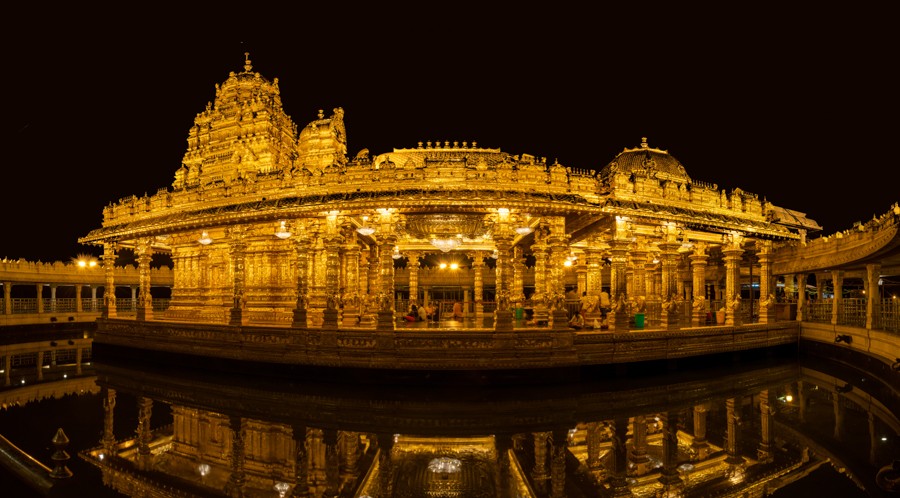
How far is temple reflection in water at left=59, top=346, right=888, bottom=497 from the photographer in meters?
7.00

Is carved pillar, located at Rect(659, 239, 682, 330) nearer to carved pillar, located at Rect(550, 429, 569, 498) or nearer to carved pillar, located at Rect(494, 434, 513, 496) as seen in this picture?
carved pillar, located at Rect(550, 429, 569, 498)

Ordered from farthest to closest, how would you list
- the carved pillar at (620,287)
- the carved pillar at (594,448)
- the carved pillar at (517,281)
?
the carved pillar at (517,281)
the carved pillar at (620,287)
the carved pillar at (594,448)

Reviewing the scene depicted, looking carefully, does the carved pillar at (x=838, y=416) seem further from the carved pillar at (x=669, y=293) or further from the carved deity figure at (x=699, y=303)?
the carved deity figure at (x=699, y=303)

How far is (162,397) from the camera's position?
1260 centimetres

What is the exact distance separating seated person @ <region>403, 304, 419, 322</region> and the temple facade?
110 cm

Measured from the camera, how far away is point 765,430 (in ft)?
31.4

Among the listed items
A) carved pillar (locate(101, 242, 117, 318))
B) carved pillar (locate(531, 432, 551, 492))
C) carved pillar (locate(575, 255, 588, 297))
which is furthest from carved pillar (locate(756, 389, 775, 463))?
carved pillar (locate(101, 242, 117, 318))

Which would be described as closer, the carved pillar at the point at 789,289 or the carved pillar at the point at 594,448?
the carved pillar at the point at 594,448

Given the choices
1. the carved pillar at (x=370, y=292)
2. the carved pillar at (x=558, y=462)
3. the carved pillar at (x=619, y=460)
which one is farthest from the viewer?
the carved pillar at (x=370, y=292)

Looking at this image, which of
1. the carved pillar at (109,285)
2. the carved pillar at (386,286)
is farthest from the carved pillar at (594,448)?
the carved pillar at (109,285)

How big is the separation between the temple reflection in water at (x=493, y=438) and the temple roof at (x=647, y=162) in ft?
31.8

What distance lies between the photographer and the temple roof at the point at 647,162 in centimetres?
2133

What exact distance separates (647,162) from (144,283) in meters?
19.6

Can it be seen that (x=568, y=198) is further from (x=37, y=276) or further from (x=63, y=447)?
(x=37, y=276)
